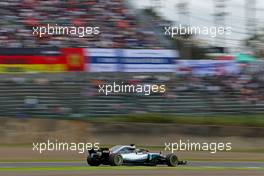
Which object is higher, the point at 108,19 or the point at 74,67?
the point at 108,19

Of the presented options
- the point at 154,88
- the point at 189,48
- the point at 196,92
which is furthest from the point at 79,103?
the point at 189,48

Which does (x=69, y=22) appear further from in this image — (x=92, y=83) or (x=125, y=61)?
(x=92, y=83)

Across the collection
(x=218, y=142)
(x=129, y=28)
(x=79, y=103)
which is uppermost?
(x=129, y=28)

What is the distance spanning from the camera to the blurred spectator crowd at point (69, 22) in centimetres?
2544

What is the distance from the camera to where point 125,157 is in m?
16.0

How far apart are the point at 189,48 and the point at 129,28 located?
16.9ft

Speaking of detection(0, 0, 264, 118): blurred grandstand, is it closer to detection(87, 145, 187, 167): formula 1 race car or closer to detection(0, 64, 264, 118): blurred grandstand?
detection(0, 64, 264, 118): blurred grandstand

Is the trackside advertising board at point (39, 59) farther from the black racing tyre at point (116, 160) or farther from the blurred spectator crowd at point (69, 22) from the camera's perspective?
the black racing tyre at point (116, 160)

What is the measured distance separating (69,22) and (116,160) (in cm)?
1207

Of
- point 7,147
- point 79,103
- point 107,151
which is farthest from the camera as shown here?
point 79,103

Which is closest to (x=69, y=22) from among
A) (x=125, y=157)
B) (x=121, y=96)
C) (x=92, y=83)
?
(x=92, y=83)

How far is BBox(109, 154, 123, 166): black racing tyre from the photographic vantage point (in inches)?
617

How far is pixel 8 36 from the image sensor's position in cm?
2525

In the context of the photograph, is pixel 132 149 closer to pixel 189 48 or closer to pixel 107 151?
pixel 107 151
